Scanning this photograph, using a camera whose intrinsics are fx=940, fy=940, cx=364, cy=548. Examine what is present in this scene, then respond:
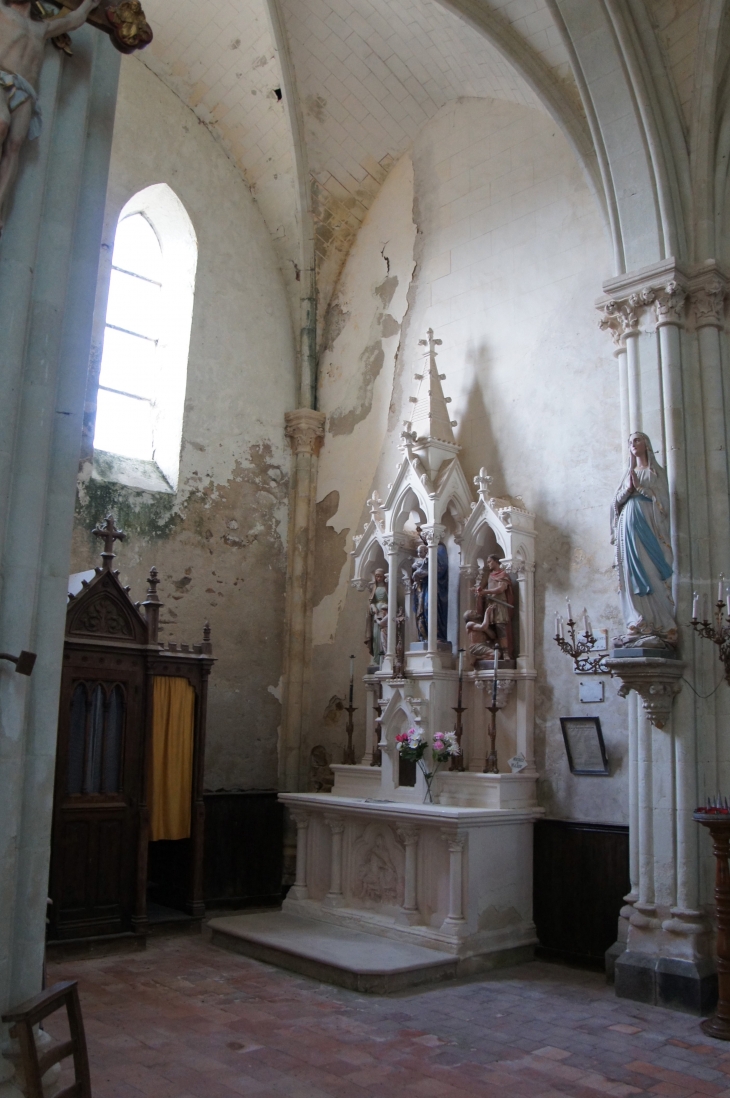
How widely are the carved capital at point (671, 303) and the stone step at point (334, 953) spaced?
16.2 feet

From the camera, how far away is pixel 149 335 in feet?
34.0

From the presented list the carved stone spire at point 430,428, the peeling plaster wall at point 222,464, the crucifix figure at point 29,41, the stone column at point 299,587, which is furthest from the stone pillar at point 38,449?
the stone column at point 299,587

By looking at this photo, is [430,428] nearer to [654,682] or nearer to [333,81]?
[654,682]

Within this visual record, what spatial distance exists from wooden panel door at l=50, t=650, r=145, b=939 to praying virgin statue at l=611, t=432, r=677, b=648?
4008mm

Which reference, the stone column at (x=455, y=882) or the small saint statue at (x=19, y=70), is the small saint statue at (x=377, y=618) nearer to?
the stone column at (x=455, y=882)

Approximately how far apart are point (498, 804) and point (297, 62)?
7.76 m

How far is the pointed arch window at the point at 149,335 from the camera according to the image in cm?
998

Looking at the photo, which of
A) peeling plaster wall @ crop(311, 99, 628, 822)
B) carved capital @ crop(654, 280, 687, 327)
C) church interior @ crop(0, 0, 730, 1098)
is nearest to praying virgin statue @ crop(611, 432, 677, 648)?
church interior @ crop(0, 0, 730, 1098)

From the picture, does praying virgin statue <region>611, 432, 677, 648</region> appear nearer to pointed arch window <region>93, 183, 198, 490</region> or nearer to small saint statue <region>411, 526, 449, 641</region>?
small saint statue <region>411, 526, 449, 641</region>

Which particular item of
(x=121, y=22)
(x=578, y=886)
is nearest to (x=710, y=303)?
(x=578, y=886)

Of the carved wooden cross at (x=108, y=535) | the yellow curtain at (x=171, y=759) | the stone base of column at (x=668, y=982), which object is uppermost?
the carved wooden cross at (x=108, y=535)

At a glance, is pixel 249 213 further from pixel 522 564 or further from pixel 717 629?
pixel 717 629

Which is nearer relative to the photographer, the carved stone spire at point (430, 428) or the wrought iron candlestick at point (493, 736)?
the wrought iron candlestick at point (493, 736)

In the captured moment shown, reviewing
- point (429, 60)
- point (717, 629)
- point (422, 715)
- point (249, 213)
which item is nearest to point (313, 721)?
point (422, 715)
